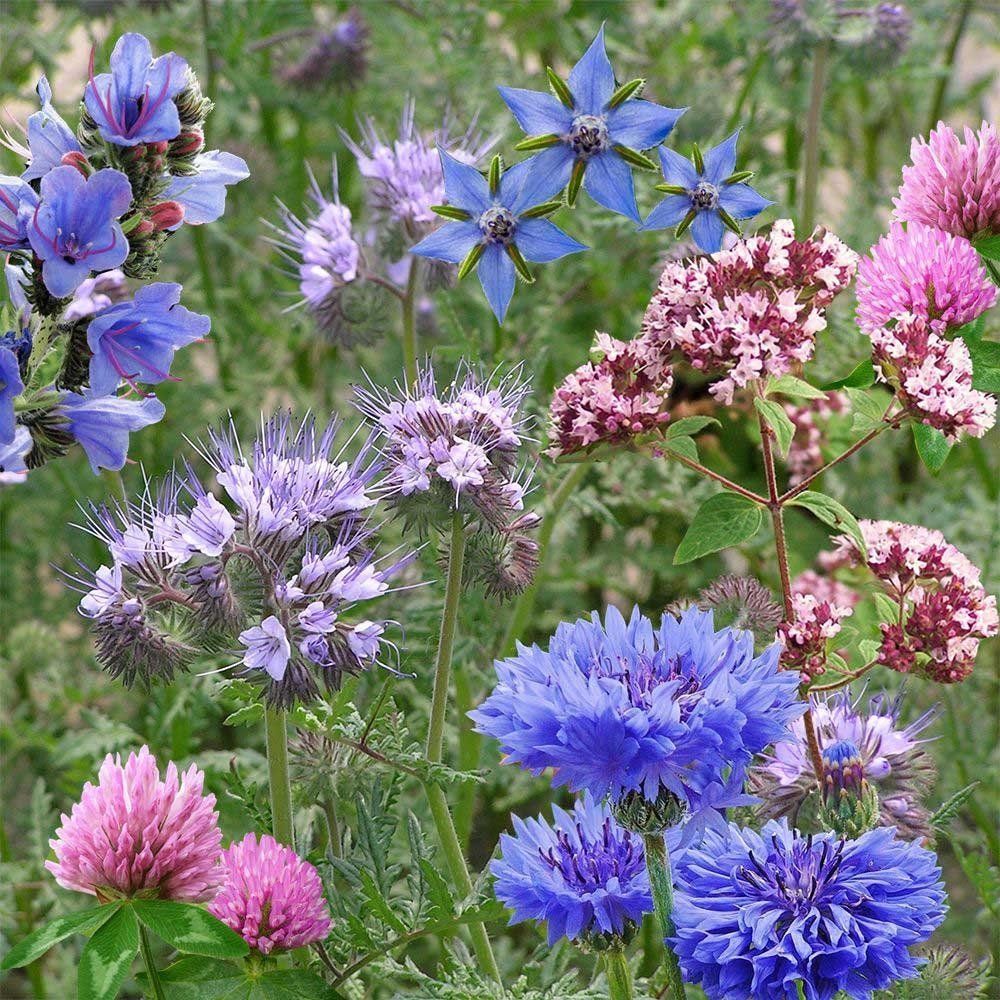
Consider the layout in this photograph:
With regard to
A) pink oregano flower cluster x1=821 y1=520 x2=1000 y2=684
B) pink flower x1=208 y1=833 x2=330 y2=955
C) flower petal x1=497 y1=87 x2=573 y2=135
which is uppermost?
flower petal x1=497 y1=87 x2=573 y2=135

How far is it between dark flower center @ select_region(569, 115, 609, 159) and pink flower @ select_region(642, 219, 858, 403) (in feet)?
0.35

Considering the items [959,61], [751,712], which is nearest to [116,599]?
[751,712]

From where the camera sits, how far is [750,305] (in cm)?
113

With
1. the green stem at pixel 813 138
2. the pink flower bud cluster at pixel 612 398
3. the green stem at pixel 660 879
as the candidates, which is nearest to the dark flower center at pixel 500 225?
the pink flower bud cluster at pixel 612 398

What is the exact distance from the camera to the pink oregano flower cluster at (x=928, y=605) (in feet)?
3.84

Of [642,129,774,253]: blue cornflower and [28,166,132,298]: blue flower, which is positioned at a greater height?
[642,129,774,253]: blue cornflower

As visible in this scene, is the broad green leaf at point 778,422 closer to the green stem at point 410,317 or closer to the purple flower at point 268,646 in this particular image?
the purple flower at point 268,646

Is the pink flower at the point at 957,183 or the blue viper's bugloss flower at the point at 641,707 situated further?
the pink flower at the point at 957,183

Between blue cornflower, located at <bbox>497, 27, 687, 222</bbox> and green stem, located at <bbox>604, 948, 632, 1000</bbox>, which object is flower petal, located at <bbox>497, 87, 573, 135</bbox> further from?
green stem, located at <bbox>604, 948, 632, 1000</bbox>

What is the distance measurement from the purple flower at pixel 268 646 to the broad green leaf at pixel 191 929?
0.18m

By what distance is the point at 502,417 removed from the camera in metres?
1.16

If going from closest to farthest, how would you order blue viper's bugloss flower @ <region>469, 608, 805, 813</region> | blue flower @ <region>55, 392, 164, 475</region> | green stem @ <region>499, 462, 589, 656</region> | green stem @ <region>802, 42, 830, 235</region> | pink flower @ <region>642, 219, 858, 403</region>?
1. blue viper's bugloss flower @ <region>469, 608, 805, 813</region>
2. blue flower @ <region>55, 392, 164, 475</region>
3. pink flower @ <region>642, 219, 858, 403</region>
4. green stem @ <region>499, 462, 589, 656</region>
5. green stem @ <region>802, 42, 830, 235</region>

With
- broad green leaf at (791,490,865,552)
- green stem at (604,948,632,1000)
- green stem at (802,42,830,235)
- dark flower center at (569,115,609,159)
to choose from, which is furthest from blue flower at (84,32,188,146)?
green stem at (802,42,830,235)

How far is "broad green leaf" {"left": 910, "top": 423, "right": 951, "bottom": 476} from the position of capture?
1110mm
